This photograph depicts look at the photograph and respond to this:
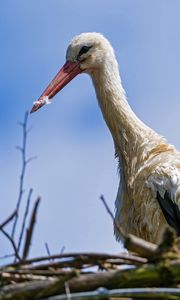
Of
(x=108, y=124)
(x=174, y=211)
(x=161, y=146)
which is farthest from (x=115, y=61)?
(x=174, y=211)

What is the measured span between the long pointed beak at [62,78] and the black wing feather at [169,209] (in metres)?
1.61

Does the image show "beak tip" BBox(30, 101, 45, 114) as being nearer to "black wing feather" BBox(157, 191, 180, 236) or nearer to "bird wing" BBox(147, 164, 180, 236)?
"bird wing" BBox(147, 164, 180, 236)

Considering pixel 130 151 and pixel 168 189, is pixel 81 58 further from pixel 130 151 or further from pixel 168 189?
pixel 168 189

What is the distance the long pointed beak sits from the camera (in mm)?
8844

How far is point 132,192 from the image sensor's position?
8.01 metres

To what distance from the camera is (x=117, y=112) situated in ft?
28.4

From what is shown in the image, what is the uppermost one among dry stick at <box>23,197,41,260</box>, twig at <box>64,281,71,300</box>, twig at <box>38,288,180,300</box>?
dry stick at <box>23,197,41,260</box>

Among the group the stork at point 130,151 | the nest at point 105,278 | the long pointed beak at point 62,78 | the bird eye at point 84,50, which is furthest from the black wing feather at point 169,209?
the nest at point 105,278

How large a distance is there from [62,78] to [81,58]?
0.83 feet

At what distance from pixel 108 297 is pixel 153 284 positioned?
23 cm

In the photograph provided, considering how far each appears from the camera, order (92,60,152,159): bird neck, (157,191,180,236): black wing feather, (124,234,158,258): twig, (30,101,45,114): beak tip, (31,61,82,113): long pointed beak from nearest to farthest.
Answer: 1. (124,234,158,258): twig
2. (157,191,180,236): black wing feather
3. (92,60,152,159): bird neck
4. (30,101,45,114): beak tip
5. (31,61,82,113): long pointed beak

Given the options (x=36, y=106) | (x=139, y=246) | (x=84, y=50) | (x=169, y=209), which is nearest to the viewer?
(x=139, y=246)

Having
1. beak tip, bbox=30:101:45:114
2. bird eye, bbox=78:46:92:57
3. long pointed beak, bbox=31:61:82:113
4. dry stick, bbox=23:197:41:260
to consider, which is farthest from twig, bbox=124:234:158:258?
bird eye, bbox=78:46:92:57

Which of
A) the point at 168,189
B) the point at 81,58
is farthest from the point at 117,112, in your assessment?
the point at 168,189
